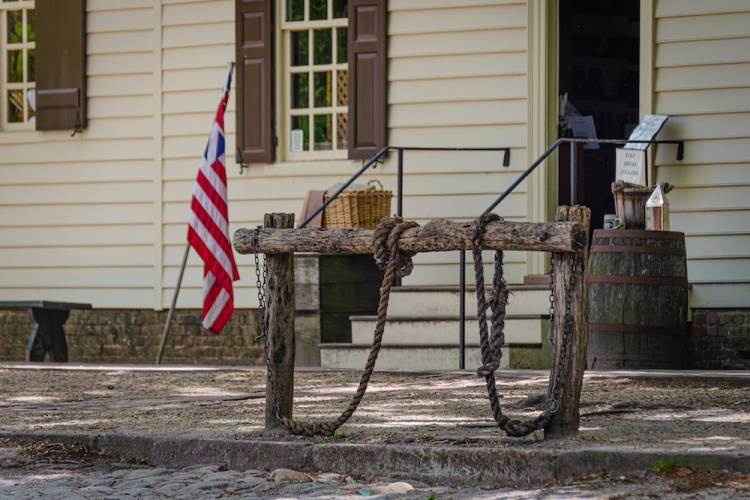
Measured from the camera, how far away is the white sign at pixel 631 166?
39.9 ft

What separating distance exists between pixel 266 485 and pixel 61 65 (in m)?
9.15

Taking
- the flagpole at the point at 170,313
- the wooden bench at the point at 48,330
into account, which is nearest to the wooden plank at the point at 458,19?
the flagpole at the point at 170,313

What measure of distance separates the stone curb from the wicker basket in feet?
17.8

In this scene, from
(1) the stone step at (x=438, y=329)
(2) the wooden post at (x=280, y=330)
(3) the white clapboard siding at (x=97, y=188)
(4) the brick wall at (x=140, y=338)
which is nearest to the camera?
(2) the wooden post at (x=280, y=330)

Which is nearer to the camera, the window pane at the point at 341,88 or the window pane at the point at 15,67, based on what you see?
the window pane at the point at 341,88

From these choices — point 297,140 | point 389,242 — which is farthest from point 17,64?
point 389,242

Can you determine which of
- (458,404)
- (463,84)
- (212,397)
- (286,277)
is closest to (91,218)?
(463,84)

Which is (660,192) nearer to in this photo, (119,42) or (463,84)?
(463,84)

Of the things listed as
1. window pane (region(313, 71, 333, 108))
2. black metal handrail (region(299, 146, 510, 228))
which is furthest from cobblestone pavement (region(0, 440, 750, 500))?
window pane (region(313, 71, 333, 108))

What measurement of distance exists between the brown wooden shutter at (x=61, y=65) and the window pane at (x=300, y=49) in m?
2.17

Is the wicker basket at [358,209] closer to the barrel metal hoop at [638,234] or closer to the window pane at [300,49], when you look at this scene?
the window pane at [300,49]

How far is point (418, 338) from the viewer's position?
39.4ft

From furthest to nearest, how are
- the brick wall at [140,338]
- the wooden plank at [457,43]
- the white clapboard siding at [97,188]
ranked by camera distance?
the white clapboard siding at [97,188], the brick wall at [140,338], the wooden plank at [457,43]

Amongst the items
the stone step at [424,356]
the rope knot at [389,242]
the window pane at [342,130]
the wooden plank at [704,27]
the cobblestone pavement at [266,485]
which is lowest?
the cobblestone pavement at [266,485]
